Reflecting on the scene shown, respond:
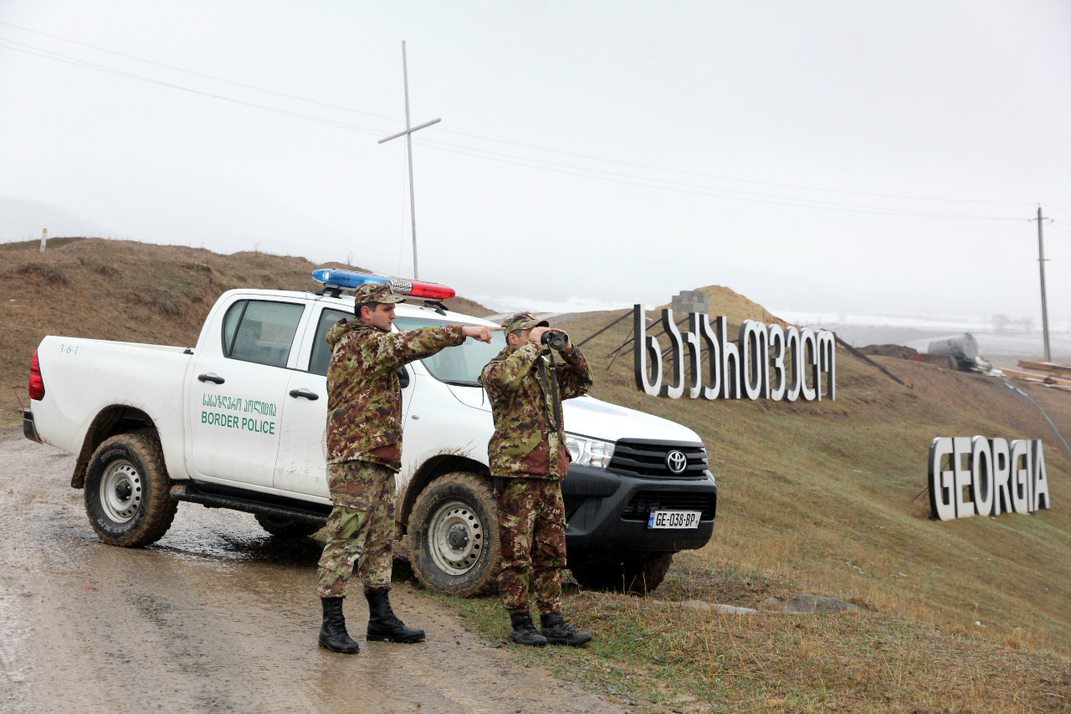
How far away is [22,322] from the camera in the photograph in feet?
92.8

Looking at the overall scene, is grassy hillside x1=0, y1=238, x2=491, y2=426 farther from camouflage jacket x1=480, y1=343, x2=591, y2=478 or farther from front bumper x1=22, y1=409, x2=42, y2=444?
camouflage jacket x1=480, y1=343, x2=591, y2=478

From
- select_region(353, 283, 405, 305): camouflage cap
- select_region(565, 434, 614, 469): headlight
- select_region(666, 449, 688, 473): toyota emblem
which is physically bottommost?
select_region(666, 449, 688, 473): toyota emblem

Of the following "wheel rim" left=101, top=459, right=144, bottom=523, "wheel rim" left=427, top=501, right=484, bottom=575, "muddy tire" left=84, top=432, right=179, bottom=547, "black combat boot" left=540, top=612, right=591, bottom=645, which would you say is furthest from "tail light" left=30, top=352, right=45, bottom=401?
"black combat boot" left=540, top=612, right=591, bottom=645

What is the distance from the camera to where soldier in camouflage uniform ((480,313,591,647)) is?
6.19 meters

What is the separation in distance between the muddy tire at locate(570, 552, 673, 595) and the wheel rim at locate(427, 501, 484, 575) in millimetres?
1343

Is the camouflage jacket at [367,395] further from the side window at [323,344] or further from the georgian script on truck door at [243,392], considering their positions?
the georgian script on truck door at [243,392]

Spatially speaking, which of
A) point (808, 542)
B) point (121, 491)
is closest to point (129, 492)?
point (121, 491)

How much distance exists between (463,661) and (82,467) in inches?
179

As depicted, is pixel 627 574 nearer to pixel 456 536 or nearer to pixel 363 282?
pixel 456 536

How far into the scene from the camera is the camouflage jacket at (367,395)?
587 centimetres

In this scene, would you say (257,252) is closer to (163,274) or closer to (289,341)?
(163,274)

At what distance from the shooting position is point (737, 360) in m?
36.8

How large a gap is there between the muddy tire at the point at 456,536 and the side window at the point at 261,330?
1.65m

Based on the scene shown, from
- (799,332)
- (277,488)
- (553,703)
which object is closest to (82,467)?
(277,488)
